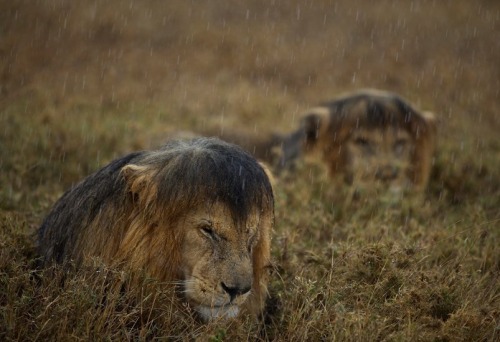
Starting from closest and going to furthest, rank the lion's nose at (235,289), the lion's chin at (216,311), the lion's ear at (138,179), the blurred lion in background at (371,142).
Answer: the lion's nose at (235,289) < the lion's chin at (216,311) < the lion's ear at (138,179) < the blurred lion in background at (371,142)

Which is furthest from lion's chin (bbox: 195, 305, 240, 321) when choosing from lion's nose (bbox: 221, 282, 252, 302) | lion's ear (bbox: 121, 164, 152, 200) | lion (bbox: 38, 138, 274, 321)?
lion's ear (bbox: 121, 164, 152, 200)

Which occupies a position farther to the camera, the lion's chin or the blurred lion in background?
the blurred lion in background

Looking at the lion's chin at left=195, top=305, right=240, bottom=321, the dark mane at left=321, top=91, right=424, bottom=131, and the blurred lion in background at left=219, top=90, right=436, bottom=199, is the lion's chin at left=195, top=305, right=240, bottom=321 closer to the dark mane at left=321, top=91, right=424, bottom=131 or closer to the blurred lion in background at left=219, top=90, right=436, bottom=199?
the blurred lion in background at left=219, top=90, right=436, bottom=199

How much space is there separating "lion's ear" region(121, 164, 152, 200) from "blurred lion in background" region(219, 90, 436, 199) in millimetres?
4267

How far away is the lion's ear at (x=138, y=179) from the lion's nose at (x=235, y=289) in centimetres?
81

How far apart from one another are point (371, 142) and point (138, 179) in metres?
4.90

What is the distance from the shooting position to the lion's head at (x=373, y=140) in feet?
26.4

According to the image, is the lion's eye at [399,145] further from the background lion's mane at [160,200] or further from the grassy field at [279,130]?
the background lion's mane at [160,200]

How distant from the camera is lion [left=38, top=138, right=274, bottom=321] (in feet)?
12.5

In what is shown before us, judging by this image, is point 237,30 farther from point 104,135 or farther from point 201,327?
point 201,327

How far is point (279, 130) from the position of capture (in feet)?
38.8

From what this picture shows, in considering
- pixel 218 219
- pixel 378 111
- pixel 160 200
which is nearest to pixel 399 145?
pixel 378 111

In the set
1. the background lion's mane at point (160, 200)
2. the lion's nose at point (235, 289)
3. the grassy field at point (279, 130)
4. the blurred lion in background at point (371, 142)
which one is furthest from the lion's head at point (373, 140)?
the lion's nose at point (235, 289)

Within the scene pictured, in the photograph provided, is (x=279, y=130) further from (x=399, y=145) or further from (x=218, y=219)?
(x=218, y=219)
